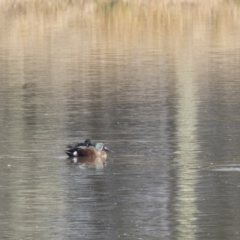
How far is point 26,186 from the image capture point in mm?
17203

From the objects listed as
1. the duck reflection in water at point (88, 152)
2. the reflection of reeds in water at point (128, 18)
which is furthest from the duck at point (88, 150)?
the reflection of reeds in water at point (128, 18)

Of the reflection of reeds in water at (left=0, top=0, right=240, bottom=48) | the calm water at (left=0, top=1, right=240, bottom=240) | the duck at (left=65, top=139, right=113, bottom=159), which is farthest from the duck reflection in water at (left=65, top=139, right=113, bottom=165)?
the reflection of reeds in water at (left=0, top=0, right=240, bottom=48)

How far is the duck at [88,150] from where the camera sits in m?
19.4

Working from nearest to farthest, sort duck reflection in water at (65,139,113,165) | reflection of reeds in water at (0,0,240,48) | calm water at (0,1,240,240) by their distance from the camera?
calm water at (0,1,240,240), duck reflection in water at (65,139,113,165), reflection of reeds in water at (0,0,240,48)

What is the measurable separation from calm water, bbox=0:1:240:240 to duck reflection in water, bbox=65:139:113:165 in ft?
0.47

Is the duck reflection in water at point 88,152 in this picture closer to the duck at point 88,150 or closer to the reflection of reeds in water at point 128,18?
the duck at point 88,150

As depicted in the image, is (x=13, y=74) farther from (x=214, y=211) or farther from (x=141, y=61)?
(x=214, y=211)

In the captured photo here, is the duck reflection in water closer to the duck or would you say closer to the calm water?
the duck

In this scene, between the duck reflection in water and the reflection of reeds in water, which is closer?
the duck reflection in water

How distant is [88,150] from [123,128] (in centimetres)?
336

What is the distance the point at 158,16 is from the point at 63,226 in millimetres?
35870

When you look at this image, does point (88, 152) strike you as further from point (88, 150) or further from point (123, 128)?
point (123, 128)

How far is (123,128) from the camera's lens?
22891 mm

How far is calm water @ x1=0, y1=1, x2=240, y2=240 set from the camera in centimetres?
1503
